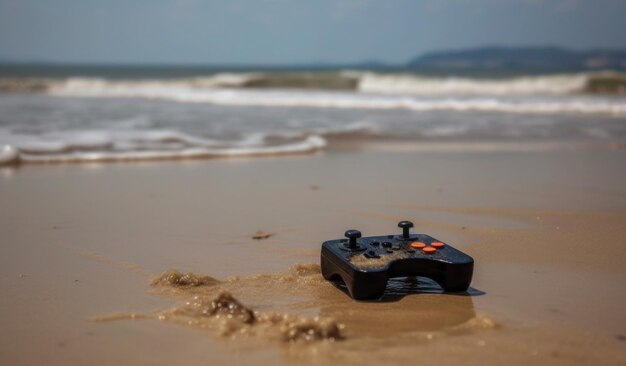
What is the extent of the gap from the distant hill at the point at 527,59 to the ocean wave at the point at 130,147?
4408cm

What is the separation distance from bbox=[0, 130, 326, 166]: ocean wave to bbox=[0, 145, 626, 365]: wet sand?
382mm

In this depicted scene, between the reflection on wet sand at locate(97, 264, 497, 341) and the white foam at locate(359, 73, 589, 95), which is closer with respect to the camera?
the reflection on wet sand at locate(97, 264, 497, 341)

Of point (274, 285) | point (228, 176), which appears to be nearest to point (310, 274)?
point (274, 285)

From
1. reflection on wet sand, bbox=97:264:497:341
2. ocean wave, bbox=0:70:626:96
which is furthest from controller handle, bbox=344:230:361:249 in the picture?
ocean wave, bbox=0:70:626:96

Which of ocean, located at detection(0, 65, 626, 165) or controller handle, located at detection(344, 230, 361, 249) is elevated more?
controller handle, located at detection(344, 230, 361, 249)

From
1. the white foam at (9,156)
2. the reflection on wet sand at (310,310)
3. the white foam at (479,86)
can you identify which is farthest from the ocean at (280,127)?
the white foam at (479,86)

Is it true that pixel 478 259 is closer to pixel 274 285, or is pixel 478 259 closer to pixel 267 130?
pixel 274 285

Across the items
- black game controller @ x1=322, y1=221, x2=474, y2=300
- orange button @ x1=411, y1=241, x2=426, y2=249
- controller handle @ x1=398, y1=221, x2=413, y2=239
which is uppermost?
controller handle @ x1=398, y1=221, x2=413, y2=239

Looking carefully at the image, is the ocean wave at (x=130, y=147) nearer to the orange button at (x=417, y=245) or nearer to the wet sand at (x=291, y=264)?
the wet sand at (x=291, y=264)

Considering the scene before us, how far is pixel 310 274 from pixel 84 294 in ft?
3.17

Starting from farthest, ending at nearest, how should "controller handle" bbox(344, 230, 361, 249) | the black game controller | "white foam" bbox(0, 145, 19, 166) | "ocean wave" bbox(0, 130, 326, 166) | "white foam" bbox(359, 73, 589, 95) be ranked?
"white foam" bbox(359, 73, 589, 95) → "ocean wave" bbox(0, 130, 326, 166) → "white foam" bbox(0, 145, 19, 166) → "controller handle" bbox(344, 230, 361, 249) → the black game controller

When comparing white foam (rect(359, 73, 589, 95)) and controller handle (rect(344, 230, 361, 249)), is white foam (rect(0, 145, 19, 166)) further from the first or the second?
white foam (rect(359, 73, 589, 95))

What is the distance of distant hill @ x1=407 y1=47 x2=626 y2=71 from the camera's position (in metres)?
58.9

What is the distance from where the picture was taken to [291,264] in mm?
3273
